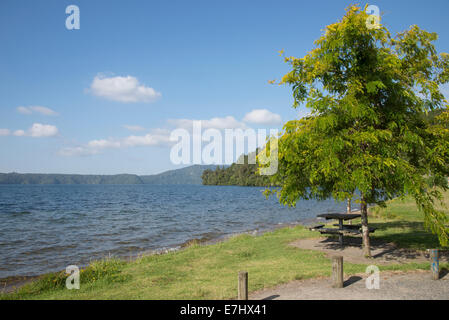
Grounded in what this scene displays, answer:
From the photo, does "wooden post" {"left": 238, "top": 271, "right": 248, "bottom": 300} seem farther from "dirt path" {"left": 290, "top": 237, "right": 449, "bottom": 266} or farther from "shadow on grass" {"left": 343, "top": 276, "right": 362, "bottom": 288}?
"dirt path" {"left": 290, "top": 237, "right": 449, "bottom": 266}

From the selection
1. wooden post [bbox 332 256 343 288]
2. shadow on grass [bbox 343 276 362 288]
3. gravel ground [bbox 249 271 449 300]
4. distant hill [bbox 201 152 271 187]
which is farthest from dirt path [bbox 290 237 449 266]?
distant hill [bbox 201 152 271 187]

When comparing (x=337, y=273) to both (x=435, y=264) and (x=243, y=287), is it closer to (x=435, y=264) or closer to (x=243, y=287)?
(x=243, y=287)

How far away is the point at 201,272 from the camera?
1093 cm

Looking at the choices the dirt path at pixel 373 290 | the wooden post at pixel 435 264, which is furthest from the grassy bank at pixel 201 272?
the wooden post at pixel 435 264

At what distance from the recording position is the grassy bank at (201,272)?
8602 mm

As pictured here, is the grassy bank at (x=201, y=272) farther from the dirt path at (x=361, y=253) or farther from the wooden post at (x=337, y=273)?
the wooden post at (x=337, y=273)

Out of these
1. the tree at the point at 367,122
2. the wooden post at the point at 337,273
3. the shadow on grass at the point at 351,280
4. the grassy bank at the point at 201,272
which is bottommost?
the grassy bank at the point at 201,272

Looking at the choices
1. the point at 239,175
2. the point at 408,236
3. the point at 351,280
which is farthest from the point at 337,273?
the point at 239,175

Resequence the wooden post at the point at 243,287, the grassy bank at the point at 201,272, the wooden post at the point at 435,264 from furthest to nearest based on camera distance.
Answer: the grassy bank at the point at 201,272 < the wooden post at the point at 435,264 < the wooden post at the point at 243,287

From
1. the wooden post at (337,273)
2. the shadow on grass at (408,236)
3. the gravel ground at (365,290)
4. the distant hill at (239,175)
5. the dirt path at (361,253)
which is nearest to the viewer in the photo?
the gravel ground at (365,290)

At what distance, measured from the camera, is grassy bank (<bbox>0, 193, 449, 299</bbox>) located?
8602 millimetres

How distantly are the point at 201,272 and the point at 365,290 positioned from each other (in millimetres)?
5694

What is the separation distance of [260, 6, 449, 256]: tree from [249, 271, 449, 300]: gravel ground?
5.18ft

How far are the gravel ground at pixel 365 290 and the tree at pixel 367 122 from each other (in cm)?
158
